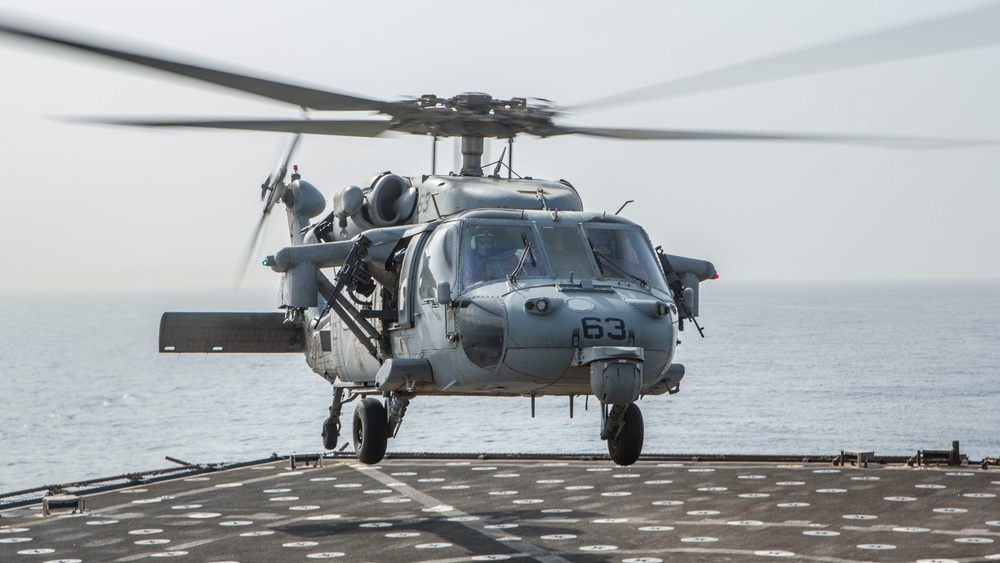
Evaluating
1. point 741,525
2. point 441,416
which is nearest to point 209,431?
point 441,416

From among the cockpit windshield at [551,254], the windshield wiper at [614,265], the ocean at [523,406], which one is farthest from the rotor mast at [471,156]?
the ocean at [523,406]

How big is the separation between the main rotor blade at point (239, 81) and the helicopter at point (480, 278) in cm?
3

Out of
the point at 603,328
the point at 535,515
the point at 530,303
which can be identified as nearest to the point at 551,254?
the point at 530,303

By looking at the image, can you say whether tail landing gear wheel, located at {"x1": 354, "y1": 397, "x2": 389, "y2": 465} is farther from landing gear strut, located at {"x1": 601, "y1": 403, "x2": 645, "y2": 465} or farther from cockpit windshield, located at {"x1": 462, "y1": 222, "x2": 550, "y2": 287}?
cockpit windshield, located at {"x1": 462, "y1": 222, "x2": 550, "y2": 287}

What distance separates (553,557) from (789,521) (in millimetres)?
5124

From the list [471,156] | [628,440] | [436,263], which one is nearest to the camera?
[436,263]

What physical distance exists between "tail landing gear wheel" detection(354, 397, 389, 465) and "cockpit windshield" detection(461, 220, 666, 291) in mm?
Result: 3003

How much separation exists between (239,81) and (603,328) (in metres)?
4.27

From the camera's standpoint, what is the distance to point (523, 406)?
85500 mm

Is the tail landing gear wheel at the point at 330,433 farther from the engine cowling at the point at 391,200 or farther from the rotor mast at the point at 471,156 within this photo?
the rotor mast at the point at 471,156

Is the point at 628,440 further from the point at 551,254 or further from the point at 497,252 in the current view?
the point at 497,252

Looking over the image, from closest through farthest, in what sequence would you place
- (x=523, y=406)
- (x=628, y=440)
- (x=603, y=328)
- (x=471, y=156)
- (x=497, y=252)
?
(x=603, y=328) < (x=497, y=252) < (x=628, y=440) < (x=471, y=156) < (x=523, y=406)

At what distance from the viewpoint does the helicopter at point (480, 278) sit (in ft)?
39.0

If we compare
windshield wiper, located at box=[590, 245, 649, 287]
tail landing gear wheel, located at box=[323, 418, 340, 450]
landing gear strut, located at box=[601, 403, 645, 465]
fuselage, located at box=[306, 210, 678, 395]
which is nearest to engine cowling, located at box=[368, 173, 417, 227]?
fuselage, located at box=[306, 210, 678, 395]
